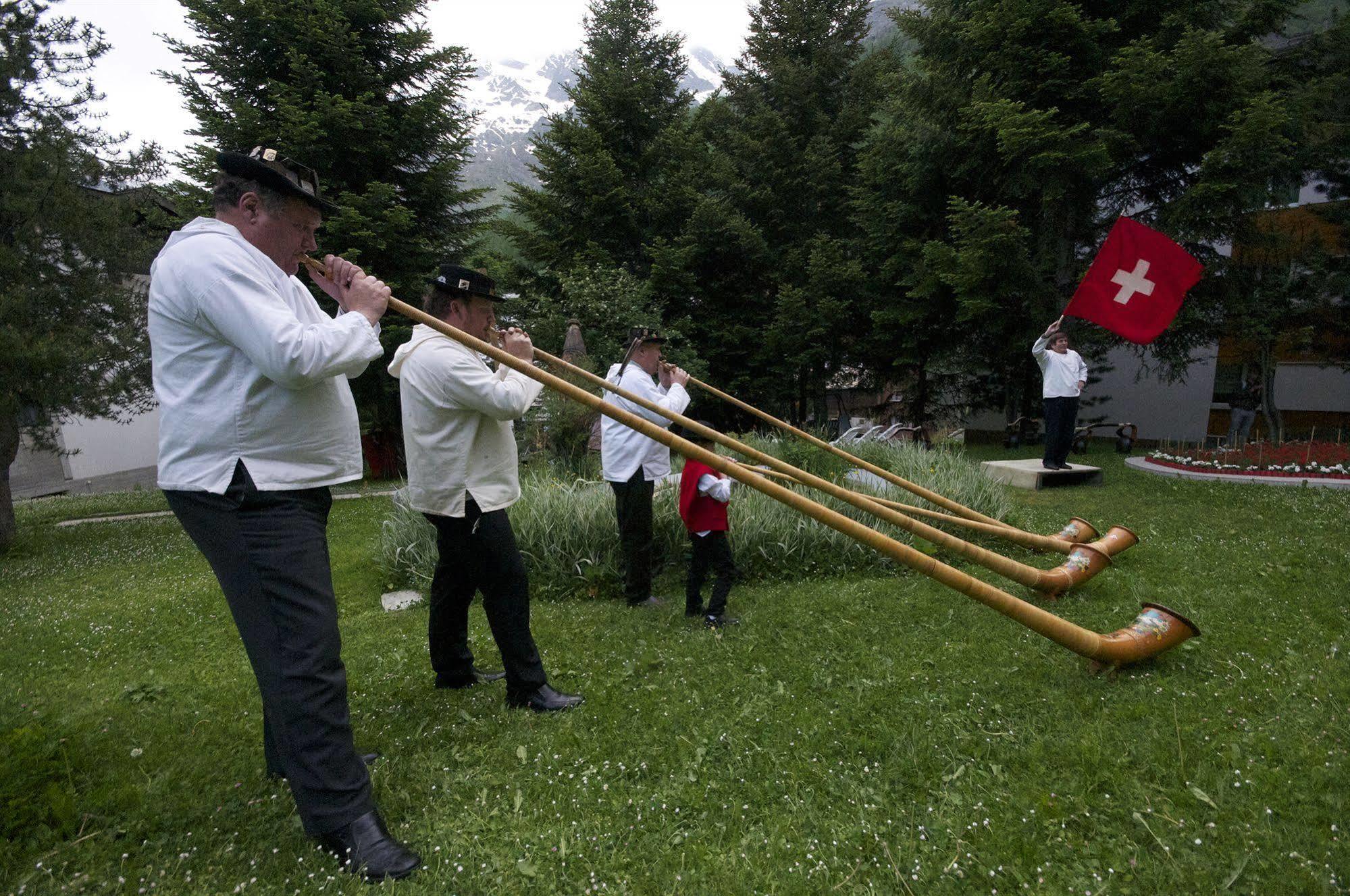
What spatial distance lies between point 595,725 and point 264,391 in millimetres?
2046

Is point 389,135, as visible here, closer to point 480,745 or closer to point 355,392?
point 355,392

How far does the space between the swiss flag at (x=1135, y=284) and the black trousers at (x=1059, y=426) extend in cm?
187

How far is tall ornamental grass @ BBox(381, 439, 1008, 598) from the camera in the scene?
19.9ft

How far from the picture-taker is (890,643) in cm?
405

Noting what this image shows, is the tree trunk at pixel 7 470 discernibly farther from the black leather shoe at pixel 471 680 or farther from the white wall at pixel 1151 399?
the white wall at pixel 1151 399

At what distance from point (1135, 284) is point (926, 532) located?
6413mm

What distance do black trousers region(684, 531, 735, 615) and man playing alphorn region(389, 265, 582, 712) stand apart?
4.97 ft

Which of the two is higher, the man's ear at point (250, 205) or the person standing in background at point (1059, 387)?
the man's ear at point (250, 205)

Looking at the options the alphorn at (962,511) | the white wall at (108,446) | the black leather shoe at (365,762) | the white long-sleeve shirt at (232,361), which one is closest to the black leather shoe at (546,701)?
the black leather shoe at (365,762)

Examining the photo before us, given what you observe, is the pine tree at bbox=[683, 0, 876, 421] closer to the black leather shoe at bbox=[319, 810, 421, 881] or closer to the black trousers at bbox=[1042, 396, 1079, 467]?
the black trousers at bbox=[1042, 396, 1079, 467]

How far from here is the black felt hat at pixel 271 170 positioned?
2.26 metres

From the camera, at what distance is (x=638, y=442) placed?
16.7 feet

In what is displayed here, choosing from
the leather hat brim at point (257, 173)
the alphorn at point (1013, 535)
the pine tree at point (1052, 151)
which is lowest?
the alphorn at point (1013, 535)

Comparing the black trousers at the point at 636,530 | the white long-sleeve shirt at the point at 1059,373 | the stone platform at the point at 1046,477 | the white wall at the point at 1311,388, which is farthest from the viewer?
the white wall at the point at 1311,388
